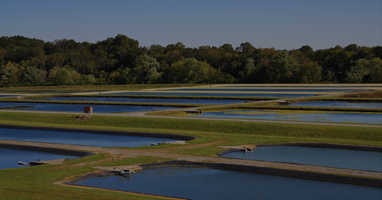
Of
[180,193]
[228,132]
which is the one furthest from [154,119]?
[180,193]

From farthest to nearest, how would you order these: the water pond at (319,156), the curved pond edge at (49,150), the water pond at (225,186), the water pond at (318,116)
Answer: the water pond at (318,116), the curved pond edge at (49,150), the water pond at (319,156), the water pond at (225,186)

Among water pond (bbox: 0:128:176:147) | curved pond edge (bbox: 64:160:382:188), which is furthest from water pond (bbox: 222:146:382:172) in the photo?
water pond (bbox: 0:128:176:147)

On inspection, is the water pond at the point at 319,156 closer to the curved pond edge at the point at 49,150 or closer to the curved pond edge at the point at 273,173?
the curved pond edge at the point at 273,173

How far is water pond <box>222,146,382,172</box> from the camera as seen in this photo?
53.8ft

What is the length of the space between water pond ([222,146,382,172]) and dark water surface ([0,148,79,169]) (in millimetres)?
8399

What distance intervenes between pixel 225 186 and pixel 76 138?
45.5 ft

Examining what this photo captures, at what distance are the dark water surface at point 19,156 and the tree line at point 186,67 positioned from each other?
82.0 meters

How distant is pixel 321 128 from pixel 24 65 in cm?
11514

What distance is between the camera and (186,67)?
108 metres

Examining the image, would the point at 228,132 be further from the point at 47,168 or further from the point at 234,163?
the point at 47,168

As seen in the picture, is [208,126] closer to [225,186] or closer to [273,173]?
[273,173]

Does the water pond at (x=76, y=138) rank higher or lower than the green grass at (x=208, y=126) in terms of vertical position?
lower

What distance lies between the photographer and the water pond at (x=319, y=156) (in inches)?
645

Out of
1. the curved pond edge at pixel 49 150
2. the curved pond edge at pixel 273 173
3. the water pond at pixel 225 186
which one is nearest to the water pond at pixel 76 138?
the curved pond edge at pixel 49 150
